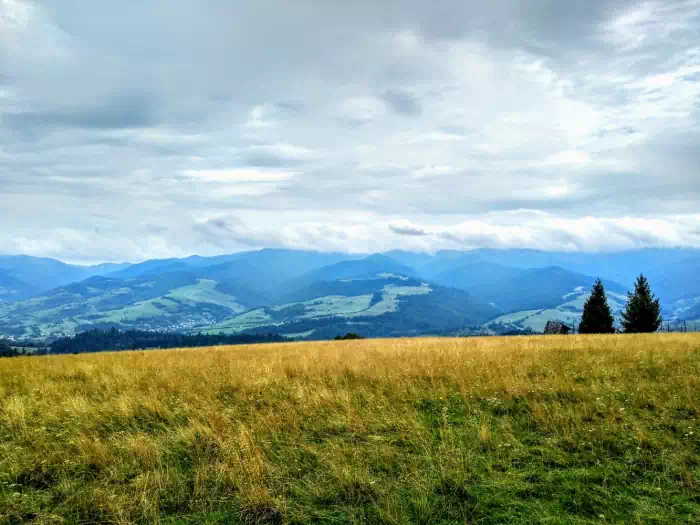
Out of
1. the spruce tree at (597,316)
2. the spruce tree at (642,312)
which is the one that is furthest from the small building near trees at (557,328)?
the spruce tree at (642,312)

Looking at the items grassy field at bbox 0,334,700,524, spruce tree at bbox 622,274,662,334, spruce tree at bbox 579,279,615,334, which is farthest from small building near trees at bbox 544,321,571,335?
grassy field at bbox 0,334,700,524

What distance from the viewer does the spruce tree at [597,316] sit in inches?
2310

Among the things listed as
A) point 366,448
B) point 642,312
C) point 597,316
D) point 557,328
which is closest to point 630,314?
point 642,312

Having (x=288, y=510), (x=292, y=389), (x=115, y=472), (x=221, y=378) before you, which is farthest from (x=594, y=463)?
(x=221, y=378)

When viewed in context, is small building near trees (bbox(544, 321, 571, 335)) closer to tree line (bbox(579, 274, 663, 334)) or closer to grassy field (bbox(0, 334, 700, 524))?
tree line (bbox(579, 274, 663, 334))

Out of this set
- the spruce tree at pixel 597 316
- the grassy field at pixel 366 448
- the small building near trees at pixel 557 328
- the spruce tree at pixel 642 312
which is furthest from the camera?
the small building near trees at pixel 557 328

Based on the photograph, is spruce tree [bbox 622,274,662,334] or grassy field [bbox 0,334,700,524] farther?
spruce tree [bbox 622,274,662,334]

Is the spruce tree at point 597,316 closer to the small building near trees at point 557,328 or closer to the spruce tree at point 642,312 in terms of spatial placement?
the spruce tree at point 642,312

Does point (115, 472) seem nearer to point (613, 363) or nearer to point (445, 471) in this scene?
point (445, 471)

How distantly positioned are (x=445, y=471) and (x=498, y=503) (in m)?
0.93

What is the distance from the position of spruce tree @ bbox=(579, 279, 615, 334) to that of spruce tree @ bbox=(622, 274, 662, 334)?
2.25m

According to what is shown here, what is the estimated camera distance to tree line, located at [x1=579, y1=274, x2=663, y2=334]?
57.2 m

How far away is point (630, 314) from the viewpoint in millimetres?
58344

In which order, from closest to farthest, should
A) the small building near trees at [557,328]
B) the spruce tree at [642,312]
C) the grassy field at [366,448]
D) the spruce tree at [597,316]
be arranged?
the grassy field at [366,448], the spruce tree at [642,312], the spruce tree at [597,316], the small building near trees at [557,328]
